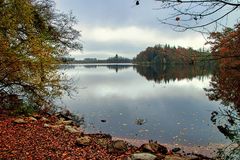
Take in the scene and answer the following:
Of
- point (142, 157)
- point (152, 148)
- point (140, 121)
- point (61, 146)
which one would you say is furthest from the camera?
point (140, 121)

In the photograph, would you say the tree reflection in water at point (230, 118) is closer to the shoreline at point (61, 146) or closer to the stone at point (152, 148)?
the shoreline at point (61, 146)

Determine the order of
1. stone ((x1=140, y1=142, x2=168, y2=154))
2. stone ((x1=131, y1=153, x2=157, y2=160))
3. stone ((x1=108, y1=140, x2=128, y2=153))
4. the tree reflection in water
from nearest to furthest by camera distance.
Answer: the tree reflection in water
stone ((x1=131, y1=153, x2=157, y2=160))
stone ((x1=108, y1=140, x2=128, y2=153))
stone ((x1=140, y1=142, x2=168, y2=154))

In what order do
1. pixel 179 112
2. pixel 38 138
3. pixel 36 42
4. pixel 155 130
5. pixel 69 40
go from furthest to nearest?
pixel 69 40 < pixel 179 112 < pixel 155 130 < pixel 36 42 < pixel 38 138

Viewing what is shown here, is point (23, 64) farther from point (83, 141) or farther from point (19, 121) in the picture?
point (83, 141)

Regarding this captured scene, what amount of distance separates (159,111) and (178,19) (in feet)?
77.3

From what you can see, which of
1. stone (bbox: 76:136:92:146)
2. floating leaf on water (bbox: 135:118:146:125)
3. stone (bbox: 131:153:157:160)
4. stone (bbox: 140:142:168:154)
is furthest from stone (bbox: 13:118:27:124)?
floating leaf on water (bbox: 135:118:146:125)

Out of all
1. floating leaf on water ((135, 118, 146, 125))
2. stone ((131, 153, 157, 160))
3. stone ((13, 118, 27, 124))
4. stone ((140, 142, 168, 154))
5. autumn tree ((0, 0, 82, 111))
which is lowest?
floating leaf on water ((135, 118, 146, 125))

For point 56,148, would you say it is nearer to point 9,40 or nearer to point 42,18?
point 9,40

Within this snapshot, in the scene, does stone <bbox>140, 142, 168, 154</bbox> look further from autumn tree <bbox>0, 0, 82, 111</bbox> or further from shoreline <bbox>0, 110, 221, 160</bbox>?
autumn tree <bbox>0, 0, 82, 111</bbox>

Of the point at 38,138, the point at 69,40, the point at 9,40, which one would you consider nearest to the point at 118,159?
the point at 38,138

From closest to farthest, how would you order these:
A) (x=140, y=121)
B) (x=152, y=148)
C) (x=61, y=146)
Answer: (x=61, y=146)
(x=152, y=148)
(x=140, y=121)

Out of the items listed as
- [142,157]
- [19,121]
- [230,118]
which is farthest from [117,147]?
[19,121]

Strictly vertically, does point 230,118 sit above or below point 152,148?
above

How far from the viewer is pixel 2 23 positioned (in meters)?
16.4
